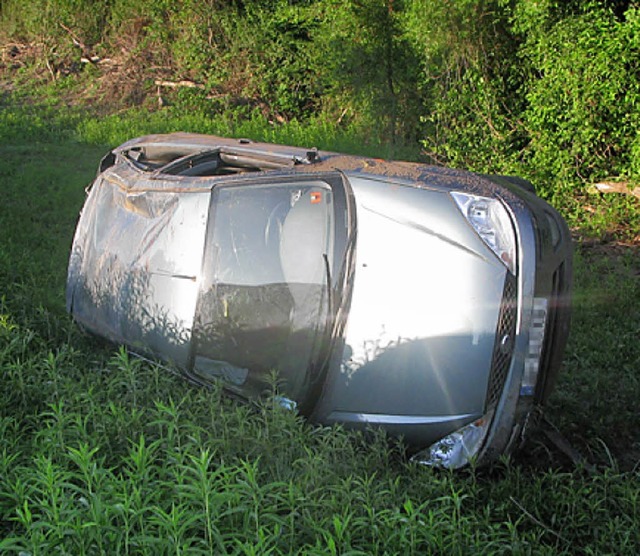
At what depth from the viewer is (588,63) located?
28.3 ft

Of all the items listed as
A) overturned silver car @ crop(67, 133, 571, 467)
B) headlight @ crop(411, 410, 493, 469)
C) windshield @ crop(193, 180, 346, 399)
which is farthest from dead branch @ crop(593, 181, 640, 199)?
headlight @ crop(411, 410, 493, 469)

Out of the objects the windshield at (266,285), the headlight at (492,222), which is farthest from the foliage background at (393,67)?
the windshield at (266,285)

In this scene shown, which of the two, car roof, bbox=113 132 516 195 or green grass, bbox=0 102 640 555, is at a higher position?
car roof, bbox=113 132 516 195

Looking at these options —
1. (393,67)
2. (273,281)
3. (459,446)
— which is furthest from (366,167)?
(393,67)

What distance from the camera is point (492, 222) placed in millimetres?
3768

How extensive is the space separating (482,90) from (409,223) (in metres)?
7.19

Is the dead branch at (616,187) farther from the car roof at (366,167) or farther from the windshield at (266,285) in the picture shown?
the windshield at (266,285)

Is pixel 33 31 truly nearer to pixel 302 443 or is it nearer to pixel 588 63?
pixel 588 63

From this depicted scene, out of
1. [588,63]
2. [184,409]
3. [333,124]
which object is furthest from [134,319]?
[333,124]

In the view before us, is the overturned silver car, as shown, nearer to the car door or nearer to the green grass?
the car door

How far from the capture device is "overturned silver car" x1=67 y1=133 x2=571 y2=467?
3.66m

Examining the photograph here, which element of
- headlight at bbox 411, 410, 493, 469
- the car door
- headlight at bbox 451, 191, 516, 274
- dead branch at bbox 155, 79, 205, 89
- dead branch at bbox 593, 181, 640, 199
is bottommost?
dead branch at bbox 155, 79, 205, 89

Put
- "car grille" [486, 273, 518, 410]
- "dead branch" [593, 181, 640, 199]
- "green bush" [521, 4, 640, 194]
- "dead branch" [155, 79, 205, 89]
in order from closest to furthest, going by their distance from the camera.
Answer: "car grille" [486, 273, 518, 410] → "green bush" [521, 4, 640, 194] → "dead branch" [593, 181, 640, 199] → "dead branch" [155, 79, 205, 89]

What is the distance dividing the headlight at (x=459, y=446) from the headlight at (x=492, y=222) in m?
0.70
